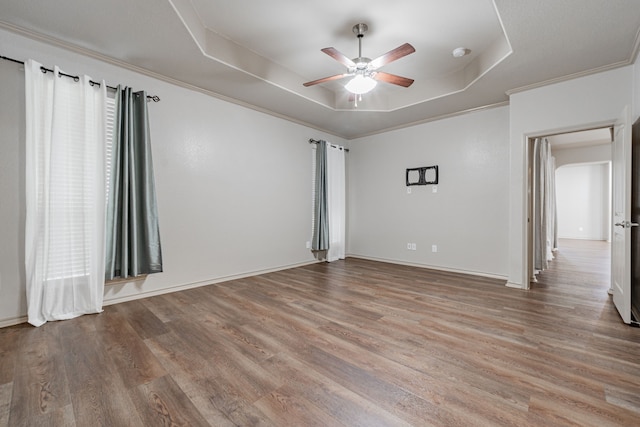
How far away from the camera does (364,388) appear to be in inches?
66.2

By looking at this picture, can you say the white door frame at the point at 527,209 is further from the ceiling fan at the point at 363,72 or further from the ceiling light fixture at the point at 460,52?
the ceiling fan at the point at 363,72

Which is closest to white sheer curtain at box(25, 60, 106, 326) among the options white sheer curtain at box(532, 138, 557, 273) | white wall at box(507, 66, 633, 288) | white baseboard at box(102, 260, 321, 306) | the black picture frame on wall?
white baseboard at box(102, 260, 321, 306)

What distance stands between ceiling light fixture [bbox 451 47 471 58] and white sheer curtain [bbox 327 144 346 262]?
276 cm

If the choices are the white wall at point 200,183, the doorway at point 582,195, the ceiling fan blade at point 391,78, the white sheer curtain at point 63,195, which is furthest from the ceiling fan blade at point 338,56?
the doorway at point 582,195

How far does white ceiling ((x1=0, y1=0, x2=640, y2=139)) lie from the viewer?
241 cm

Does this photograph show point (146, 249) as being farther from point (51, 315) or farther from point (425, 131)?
point (425, 131)

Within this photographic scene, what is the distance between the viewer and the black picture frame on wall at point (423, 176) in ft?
16.4

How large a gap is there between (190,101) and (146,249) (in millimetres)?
2039

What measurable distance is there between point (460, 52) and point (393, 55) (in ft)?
4.32

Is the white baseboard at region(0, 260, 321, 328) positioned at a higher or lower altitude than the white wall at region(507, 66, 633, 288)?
lower

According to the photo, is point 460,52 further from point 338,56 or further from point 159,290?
point 159,290

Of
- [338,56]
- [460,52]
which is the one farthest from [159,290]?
[460,52]

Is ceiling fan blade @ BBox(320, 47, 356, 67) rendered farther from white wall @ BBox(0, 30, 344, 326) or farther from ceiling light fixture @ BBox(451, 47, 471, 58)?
white wall @ BBox(0, 30, 344, 326)

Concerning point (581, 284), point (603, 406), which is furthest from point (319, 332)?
point (581, 284)
